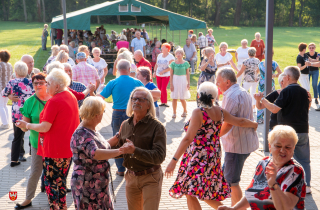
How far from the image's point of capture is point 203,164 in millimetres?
4137

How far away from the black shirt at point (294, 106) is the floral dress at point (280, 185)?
2393mm

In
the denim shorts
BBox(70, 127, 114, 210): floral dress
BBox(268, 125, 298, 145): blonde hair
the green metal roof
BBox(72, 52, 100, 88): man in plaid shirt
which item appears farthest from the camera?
the green metal roof

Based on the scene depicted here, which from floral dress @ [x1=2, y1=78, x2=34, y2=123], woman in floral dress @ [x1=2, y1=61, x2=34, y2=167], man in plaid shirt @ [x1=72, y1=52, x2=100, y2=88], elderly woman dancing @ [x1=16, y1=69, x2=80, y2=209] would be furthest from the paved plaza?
man in plaid shirt @ [x1=72, y1=52, x2=100, y2=88]

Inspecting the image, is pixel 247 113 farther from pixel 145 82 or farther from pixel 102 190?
pixel 145 82

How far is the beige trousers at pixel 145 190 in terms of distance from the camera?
379 centimetres

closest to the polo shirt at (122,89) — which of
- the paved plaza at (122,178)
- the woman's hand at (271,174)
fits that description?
the paved plaza at (122,178)

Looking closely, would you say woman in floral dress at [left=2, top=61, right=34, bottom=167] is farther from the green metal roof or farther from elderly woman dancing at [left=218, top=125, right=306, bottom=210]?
the green metal roof

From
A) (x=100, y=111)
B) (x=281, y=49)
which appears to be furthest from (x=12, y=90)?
(x=281, y=49)

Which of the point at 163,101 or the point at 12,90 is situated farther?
the point at 163,101

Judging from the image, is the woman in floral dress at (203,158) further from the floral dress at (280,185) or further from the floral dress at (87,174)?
the floral dress at (280,185)

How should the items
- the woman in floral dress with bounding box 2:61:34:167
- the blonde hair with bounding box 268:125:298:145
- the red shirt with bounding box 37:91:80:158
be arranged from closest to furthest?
the blonde hair with bounding box 268:125:298:145
the red shirt with bounding box 37:91:80:158
the woman in floral dress with bounding box 2:61:34:167

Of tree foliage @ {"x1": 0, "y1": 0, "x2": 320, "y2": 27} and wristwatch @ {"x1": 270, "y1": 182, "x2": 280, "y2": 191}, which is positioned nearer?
wristwatch @ {"x1": 270, "y1": 182, "x2": 280, "y2": 191}

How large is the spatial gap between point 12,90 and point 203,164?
398cm

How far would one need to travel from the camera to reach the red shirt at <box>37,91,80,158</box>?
4.40 metres
